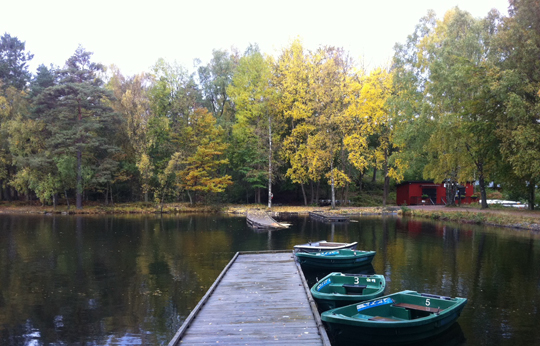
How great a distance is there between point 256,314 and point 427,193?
4660cm

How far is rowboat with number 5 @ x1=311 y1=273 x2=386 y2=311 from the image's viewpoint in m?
10.1

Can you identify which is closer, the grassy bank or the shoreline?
the grassy bank

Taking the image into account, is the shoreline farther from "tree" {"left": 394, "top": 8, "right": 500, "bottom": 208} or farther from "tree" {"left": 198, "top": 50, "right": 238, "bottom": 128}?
"tree" {"left": 198, "top": 50, "right": 238, "bottom": 128}

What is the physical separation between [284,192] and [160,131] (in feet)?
60.9

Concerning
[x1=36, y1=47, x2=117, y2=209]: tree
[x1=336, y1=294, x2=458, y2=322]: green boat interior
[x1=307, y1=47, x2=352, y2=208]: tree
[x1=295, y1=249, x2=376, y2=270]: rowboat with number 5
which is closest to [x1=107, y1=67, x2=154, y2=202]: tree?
[x1=36, y1=47, x2=117, y2=209]: tree

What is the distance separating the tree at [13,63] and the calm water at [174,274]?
1369 inches

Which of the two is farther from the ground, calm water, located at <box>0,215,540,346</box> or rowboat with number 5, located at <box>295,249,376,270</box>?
rowboat with number 5, located at <box>295,249,376,270</box>

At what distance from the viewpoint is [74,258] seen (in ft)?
62.7

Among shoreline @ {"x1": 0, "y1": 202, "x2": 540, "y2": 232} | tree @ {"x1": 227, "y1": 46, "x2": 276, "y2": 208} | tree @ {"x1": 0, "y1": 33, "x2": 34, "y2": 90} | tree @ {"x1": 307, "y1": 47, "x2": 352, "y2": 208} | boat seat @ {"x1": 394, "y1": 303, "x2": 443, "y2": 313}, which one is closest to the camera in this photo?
boat seat @ {"x1": 394, "y1": 303, "x2": 443, "y2": 313}

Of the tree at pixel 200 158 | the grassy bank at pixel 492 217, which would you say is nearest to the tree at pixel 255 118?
the tree at pixel 200 158

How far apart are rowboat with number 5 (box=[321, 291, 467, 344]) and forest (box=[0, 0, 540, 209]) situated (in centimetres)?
2926

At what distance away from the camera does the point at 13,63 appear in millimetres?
57562

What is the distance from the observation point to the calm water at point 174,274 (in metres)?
10.2

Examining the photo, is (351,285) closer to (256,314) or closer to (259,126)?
(256,314)
